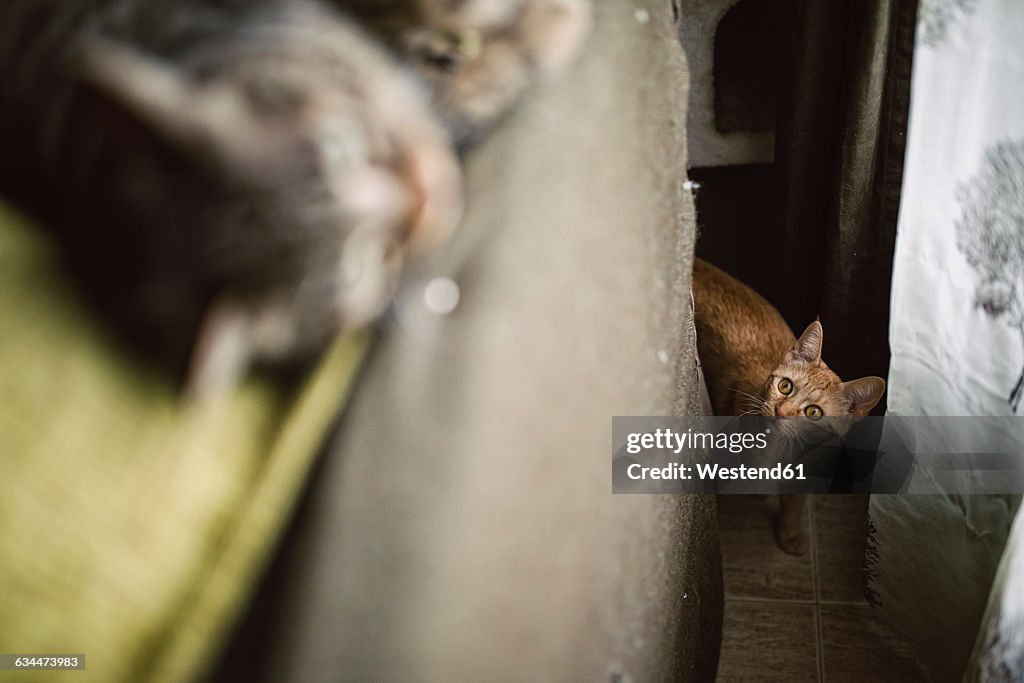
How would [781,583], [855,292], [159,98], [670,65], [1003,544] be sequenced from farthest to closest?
[781,583] < [855,292] < [1003,544] < [670,65] < [159,98]

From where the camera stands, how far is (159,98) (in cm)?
29

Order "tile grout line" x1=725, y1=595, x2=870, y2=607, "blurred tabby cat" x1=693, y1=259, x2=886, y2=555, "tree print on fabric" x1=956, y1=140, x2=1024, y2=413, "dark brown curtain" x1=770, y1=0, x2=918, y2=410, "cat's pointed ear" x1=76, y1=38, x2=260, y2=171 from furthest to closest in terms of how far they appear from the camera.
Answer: "tile grout line" x1=725, y1=595, x2=870, y2=607, "blurred tabby cat" x1=693, y1=259, x2=886, y2=555, "dark brown curtain" x1=770, y1=0, x2=918, y2=410, "tree print on fabric" x1=956, y1=140, x2=1024, y2=413, "cat's pointed ear" x1=76, y1=38, x2=260, y2=171

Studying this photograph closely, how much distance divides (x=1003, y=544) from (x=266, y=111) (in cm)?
76

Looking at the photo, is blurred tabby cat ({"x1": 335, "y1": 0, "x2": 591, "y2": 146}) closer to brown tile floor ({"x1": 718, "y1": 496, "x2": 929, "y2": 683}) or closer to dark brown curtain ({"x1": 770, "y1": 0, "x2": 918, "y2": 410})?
dark brown curtain ({"x1": 770, "y1": 0, "x2": 918, "y2": 410})

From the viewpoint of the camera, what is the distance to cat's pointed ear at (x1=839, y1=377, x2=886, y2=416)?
2.76 feet

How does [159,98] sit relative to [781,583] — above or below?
above

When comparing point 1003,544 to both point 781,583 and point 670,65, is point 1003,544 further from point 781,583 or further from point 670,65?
point 670,65

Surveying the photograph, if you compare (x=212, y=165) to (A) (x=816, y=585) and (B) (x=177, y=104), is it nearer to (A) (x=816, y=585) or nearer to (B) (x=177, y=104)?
(B) (x=177, y=104)

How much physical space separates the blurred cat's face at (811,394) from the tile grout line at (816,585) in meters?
0.28

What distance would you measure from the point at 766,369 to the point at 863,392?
0.14 m

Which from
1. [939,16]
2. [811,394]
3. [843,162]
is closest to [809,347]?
[811,394]

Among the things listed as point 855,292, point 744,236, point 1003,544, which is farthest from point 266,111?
point 744,236

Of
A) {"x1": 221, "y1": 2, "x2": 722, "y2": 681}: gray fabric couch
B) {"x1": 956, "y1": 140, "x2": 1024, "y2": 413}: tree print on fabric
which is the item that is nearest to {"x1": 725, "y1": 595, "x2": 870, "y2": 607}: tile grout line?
{"x1": 956, "y1": 140, "x2": 1024, "y2": 413}: tree print on fabric

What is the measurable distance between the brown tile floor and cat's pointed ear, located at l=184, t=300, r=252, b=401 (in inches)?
34.5
